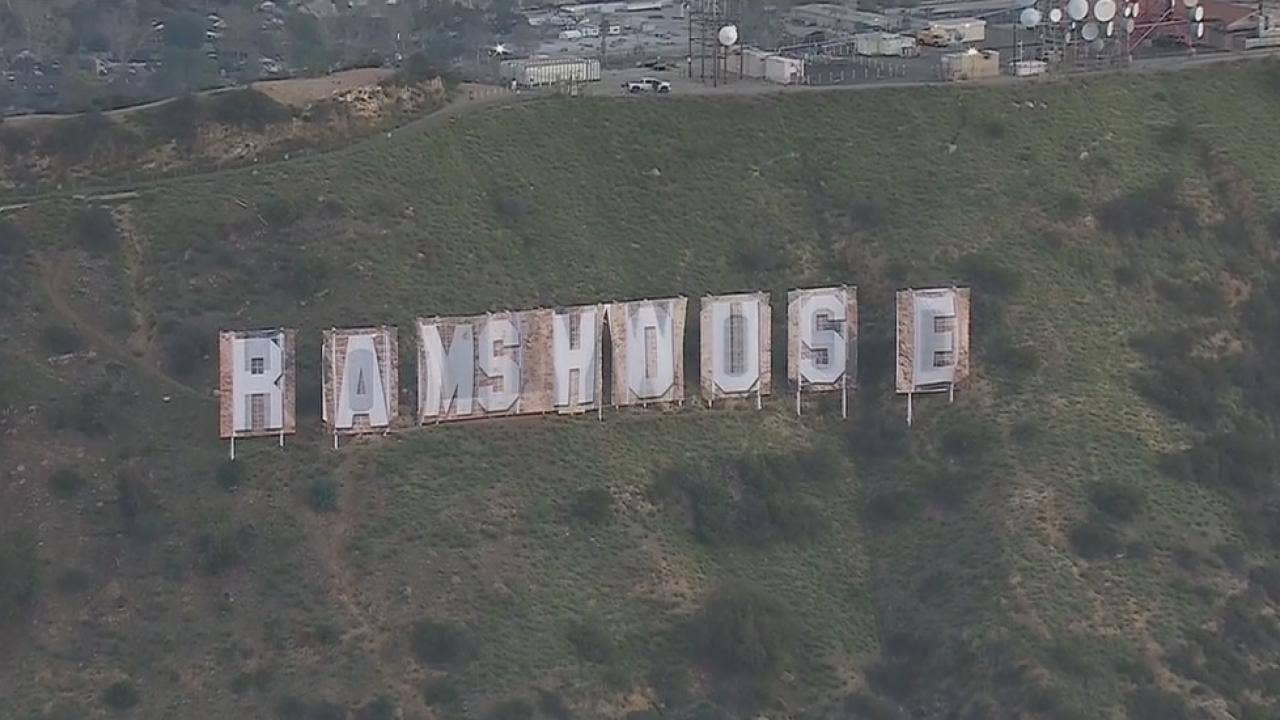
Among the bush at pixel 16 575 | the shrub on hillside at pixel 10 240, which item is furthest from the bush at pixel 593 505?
the shrub on hillside at pixel 10 240

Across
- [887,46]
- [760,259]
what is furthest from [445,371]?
[887,46]

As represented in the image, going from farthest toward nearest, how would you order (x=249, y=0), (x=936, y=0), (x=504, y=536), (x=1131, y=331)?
(x=249, y=0) < (x=936, y=0) < (x=1131, y=331) < (x=504, y=536)

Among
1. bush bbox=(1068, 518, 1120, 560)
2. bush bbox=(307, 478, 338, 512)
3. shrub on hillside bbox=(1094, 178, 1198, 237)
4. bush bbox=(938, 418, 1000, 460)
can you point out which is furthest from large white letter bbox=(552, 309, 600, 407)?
shrub on hillside bbox=(1094, 178, 1198, 237)

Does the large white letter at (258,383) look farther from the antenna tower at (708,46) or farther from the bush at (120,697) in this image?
the antenna tower at (708,46)

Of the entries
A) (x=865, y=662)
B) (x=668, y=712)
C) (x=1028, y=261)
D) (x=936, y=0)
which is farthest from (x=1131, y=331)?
(x=936, y=0)

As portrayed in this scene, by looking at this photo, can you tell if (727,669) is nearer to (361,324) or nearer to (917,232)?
(361,324)

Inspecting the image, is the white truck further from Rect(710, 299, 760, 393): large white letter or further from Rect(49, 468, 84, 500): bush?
Rect(49, 468, 84, 500): bush

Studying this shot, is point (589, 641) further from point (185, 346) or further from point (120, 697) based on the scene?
point (185, 346)
